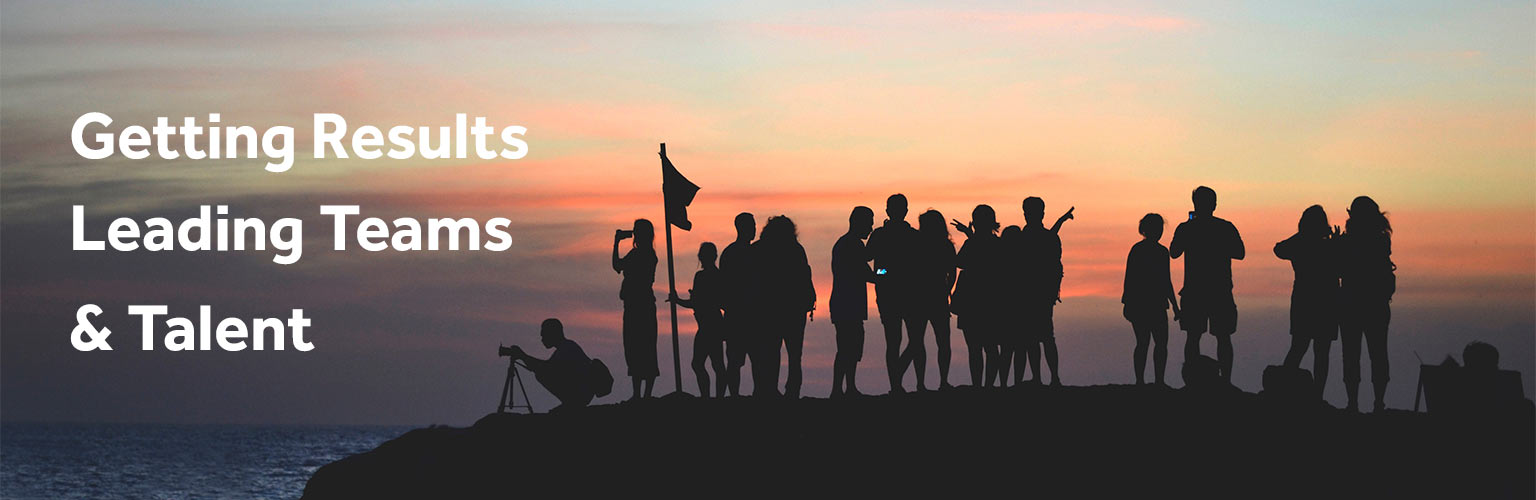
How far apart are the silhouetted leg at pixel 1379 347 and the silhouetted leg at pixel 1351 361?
5.1 inches

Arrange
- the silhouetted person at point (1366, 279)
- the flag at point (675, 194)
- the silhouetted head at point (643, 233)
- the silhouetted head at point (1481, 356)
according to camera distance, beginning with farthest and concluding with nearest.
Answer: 1. the flag at point (675, 194)
2. the silhouetted head at point (643, 233)
3. the silhouetted person at point (1366, 279)
4. the silhouetted head at point (1481, 356)

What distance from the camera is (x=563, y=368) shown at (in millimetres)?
19938

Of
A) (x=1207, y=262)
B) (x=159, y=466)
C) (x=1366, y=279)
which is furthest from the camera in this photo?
(x=159, y=466)

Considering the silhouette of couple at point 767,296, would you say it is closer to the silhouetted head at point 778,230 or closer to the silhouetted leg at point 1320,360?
the silhouetted head at point 778,230

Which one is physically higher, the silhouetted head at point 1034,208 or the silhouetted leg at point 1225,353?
the silhouetted head at point 1034,208

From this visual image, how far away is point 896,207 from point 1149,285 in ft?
9.25

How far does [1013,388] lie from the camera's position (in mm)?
19234

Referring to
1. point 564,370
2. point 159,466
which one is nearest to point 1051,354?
point 564,370

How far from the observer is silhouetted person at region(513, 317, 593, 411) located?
1994 centimetres

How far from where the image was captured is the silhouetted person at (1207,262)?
57.5 feet

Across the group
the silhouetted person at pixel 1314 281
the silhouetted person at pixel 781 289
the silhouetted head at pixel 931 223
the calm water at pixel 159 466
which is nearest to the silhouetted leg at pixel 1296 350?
the silhouetted person at pixel 1314 281

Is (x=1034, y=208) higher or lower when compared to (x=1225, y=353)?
higher

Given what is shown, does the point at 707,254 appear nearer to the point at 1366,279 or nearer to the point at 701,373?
the point at 701,373

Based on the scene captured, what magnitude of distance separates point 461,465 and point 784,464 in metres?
4.44
